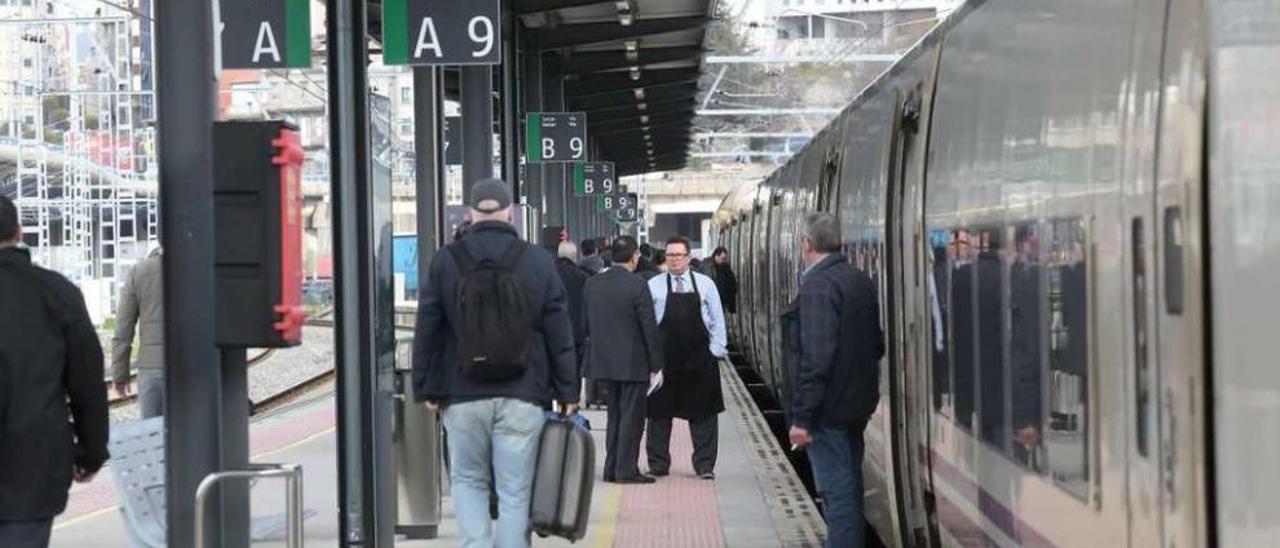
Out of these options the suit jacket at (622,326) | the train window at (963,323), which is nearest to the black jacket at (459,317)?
the train window at (963,323)

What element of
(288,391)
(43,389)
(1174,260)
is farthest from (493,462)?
(288,391)

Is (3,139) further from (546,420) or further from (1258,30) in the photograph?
(1258,30)

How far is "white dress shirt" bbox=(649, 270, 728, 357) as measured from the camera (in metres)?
13.5

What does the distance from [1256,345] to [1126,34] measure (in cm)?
111

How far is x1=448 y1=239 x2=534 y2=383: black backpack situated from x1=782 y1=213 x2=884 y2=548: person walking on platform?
1.54 metres

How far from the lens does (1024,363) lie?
542cm

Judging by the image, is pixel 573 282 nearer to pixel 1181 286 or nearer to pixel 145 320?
→ pixel 145 320

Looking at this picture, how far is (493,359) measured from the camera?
7.32 meters

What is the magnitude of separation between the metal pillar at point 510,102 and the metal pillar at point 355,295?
9.71 metres

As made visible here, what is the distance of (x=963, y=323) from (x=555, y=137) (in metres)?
18.1

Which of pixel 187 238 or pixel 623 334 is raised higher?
pixel 187 238

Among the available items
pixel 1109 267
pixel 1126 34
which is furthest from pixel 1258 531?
pixel 1126 34

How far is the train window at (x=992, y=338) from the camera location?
588cm

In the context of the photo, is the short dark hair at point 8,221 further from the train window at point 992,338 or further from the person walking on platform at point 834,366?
the person walking on platform at point 834,366
